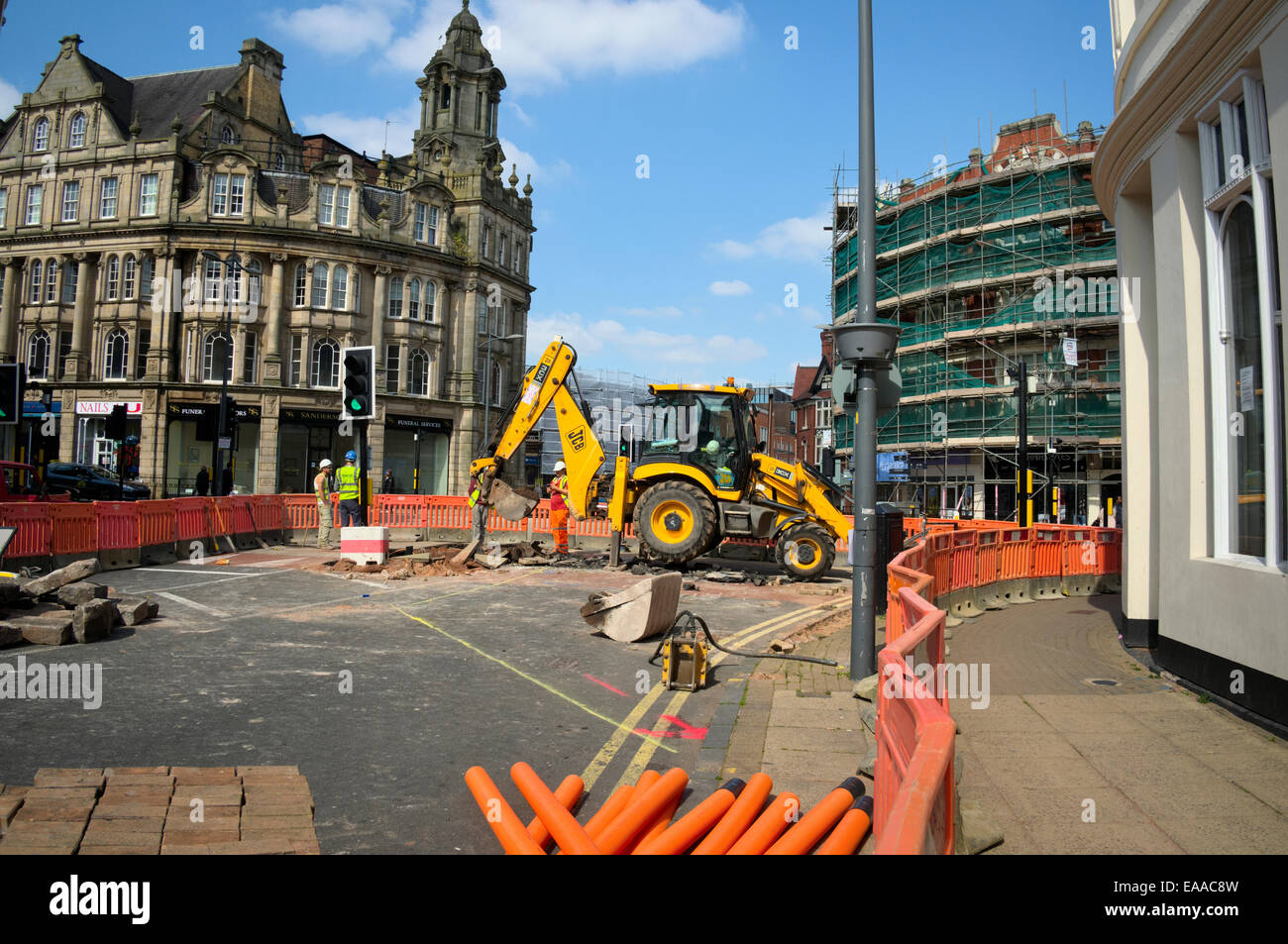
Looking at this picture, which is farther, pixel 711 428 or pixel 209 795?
pixel 711 428

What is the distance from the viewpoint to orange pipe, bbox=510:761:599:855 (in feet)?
11.1

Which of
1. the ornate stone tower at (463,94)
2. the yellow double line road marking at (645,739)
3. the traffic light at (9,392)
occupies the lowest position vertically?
the yellow double line road marking at (645,739)

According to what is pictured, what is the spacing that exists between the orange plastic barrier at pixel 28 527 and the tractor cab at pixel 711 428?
416 inches

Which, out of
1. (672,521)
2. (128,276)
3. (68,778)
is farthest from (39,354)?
(68,778)

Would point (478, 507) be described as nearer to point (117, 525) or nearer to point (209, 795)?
point (117, 525)

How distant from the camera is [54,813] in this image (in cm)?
375

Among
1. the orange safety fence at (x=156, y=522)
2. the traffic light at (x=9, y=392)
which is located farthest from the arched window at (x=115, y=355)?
the traffic light at (x=9, y=392)

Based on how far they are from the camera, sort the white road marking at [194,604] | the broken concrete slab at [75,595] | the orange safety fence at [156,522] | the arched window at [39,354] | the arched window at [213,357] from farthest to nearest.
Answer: the arched window at [39,354] < the arched window at [213,357] < the orange safety fence at [156,522] < the white road marking at [194,604] < the broken concrete slab at [75,595]

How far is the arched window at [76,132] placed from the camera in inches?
1768

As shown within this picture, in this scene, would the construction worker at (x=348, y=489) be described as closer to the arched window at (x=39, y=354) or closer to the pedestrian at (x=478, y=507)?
the pedestrian at (x=478, y=507)

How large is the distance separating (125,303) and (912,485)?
41548 mm

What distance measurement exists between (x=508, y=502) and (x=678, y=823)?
47.0 feet
